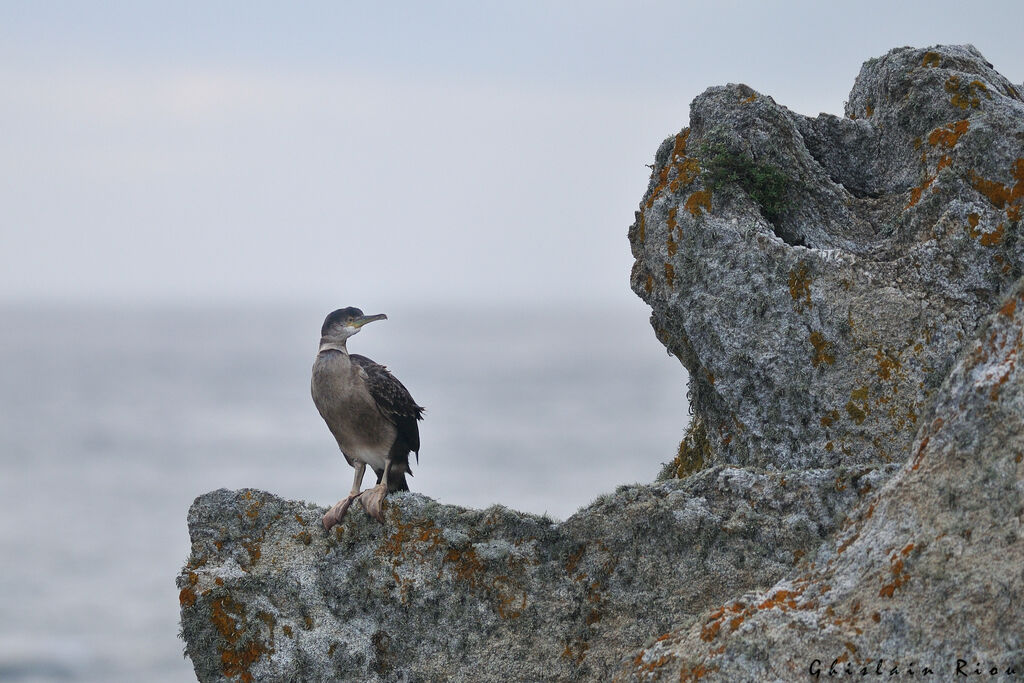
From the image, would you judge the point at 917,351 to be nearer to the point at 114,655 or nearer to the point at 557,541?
the point at 557,541

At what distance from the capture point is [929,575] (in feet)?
20.5

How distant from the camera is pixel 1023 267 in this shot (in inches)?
392

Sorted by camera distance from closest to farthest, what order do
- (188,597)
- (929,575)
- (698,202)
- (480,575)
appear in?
(929,575) < (480,575) < (188,597) < (698,202)

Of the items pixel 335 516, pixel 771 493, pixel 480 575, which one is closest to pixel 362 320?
pixel 335 516

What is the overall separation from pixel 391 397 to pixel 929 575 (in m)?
5.86

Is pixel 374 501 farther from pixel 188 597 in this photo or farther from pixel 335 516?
pixel 188 597

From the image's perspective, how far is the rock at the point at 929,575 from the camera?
6.03m

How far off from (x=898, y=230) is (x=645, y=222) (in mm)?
2642

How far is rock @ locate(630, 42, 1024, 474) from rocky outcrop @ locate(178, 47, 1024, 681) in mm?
25

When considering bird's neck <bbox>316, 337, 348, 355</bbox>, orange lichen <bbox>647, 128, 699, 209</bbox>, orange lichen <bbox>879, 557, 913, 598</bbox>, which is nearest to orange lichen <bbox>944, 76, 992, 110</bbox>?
orange lichen <bbox>647, 128, 699, 209</bbox>

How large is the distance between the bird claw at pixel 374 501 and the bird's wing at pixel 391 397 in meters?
1.02

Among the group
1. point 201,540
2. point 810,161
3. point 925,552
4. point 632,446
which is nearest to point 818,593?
point 925,552

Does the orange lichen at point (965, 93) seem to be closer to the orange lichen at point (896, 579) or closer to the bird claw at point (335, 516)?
the orange lichen at point (896, 579)

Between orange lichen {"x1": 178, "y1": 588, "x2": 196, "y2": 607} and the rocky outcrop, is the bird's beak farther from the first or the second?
orange lichen {"x1": 178, "y1": 588, "x2": 196, "y2": 607}
